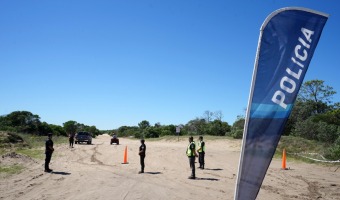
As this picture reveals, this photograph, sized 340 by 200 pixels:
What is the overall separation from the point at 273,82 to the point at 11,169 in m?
16.9

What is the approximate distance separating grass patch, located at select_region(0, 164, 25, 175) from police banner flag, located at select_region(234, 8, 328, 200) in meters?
15.2

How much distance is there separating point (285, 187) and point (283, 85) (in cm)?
1073

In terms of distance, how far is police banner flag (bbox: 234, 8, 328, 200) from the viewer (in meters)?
4.50

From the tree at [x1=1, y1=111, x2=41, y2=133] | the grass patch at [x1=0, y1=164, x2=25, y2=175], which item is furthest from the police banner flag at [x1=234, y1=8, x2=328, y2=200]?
the tree at [x1=1, y1=111, x2=41, y2=133]

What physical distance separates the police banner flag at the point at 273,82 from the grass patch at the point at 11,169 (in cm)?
1522

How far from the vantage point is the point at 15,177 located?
50.7ft

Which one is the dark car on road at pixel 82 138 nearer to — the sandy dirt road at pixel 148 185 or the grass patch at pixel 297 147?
the grass patch at pixel 297 147

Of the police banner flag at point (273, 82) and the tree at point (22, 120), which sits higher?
the tree at point (22, 120)

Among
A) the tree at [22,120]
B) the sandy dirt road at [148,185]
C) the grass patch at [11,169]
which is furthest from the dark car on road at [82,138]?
the tree at [22,120]

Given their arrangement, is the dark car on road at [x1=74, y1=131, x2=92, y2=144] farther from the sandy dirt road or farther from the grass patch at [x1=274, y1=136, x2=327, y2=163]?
the sandy dirt road

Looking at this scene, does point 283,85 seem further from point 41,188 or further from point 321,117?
point 321,117

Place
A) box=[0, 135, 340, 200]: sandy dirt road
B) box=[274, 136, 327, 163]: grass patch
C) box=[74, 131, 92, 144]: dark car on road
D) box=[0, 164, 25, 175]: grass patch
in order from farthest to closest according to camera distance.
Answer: box=[74, 131, 92, 144]: dark car on road < box=[274, 136, 327, 163]: grass patch < box=[0, 164, 25, 175]: grass patch < box=[0, 135, 340, 200]: sandy dirt road

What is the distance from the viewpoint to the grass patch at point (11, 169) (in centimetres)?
1679

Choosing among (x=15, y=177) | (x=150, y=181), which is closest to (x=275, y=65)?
(x=150, y=181)
